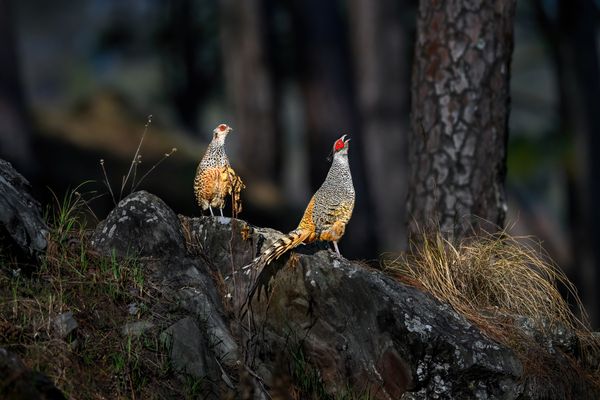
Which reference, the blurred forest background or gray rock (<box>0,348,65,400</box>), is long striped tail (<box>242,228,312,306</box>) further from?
the blurred forest background

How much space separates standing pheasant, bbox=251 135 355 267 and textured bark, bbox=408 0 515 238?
1.63 meters

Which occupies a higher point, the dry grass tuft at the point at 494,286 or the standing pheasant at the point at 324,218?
the standing pheasant at the point at 324,218

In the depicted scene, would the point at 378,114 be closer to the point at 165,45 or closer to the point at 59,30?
the point at 165,45

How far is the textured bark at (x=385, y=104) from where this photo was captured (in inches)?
708

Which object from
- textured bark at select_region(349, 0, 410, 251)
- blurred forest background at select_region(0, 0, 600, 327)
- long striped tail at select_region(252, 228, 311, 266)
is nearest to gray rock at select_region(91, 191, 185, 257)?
long striped tail at select_region(252, 228, 311, 266)

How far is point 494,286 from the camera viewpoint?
23.0ft

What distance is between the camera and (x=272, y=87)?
1959 cm

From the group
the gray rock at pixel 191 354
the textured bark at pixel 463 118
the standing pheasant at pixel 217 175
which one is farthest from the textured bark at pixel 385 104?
the gray rock at pixel 191 354

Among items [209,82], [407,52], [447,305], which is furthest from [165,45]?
[447,305]

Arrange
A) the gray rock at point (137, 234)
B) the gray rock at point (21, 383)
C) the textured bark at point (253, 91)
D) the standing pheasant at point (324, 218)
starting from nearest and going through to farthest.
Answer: the gray rock at point (21, 383) < the standing pheasant at point (324, 218) < the gray rock at point (137, 234) < the textured bark at point (253, 91)

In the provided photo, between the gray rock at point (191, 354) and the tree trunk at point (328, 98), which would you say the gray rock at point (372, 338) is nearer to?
the gray rock at point (191, 354)

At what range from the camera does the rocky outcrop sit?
6.18 metres

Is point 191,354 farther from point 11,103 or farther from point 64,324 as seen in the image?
point 11,103

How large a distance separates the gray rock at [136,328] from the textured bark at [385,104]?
12027mm
